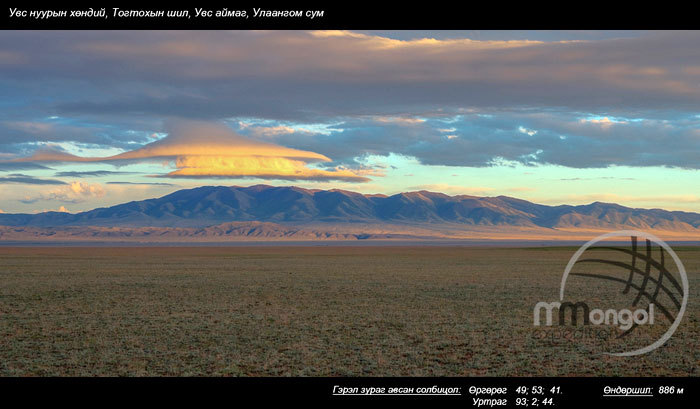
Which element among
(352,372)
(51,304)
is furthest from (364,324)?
(51,304)

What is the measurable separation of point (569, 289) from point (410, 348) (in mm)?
18410

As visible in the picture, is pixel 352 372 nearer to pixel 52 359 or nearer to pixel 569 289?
pixel 52 359

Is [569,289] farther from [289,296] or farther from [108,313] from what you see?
[108,313]

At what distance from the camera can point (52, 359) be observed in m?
15.5

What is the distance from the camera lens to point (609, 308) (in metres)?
25.2

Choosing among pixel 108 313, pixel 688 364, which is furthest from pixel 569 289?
pixel 108 313
